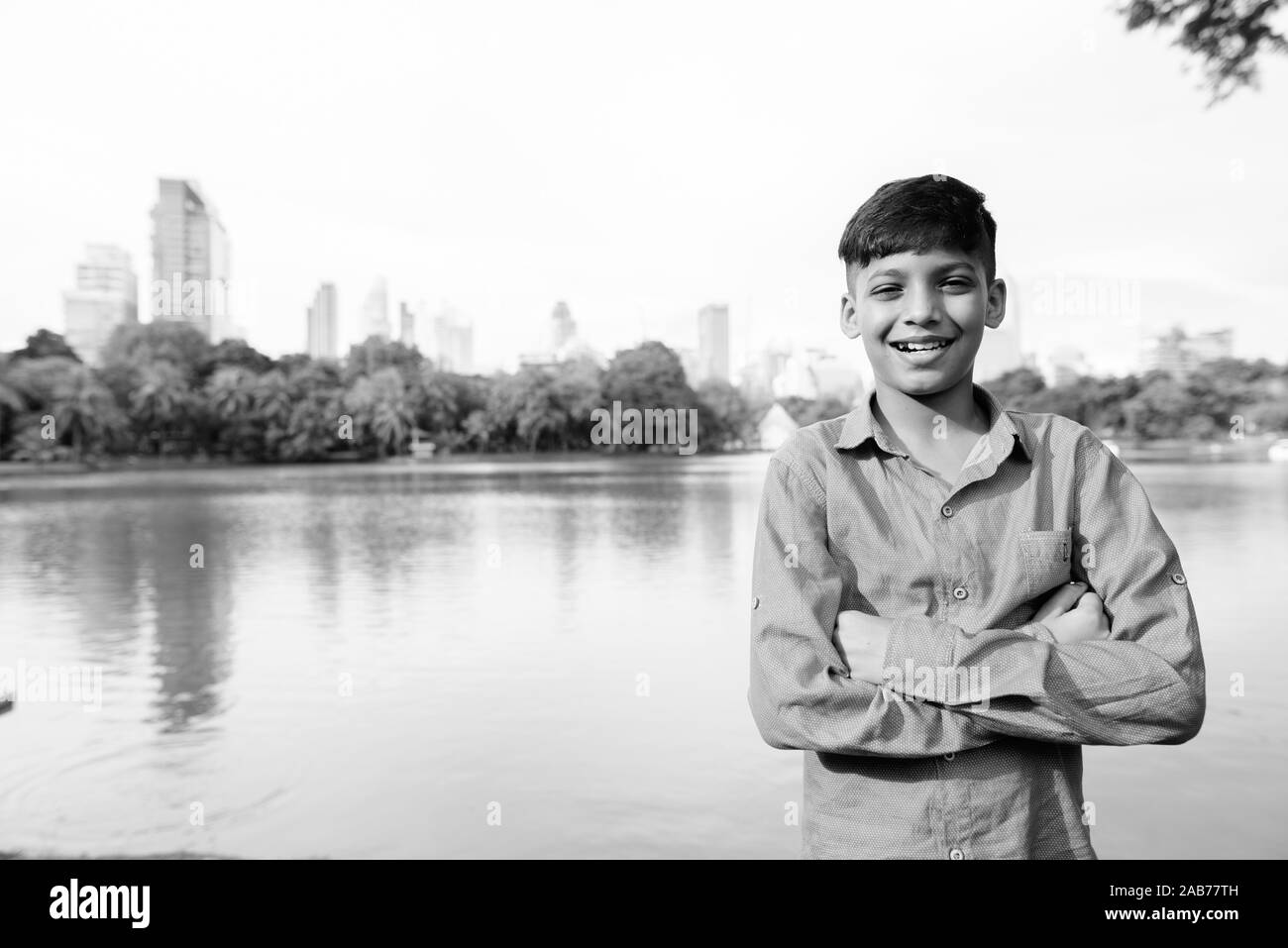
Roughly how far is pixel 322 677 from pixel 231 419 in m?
20.6

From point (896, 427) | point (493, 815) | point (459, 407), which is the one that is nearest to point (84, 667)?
point (493, 815)

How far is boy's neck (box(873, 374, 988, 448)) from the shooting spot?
1.29 metres

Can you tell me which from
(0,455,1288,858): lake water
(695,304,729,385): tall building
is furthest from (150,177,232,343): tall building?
(0,455,1288,858): lake water

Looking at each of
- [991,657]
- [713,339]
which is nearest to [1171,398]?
[713,339]

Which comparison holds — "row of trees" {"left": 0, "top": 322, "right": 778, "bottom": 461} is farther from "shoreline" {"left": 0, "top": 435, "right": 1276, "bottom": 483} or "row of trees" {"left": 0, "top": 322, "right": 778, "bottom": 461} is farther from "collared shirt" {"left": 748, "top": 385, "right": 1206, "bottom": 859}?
"collared shirt" {"left": 748, "top": 385, "right": 1206, "bottom": 859}

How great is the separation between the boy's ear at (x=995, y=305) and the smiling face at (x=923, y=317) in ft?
0.14

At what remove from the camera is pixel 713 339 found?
15211 millimetres

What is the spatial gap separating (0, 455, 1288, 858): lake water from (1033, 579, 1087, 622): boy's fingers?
2.01m

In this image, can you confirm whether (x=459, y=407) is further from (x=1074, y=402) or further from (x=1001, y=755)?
(x=1001, y=755)

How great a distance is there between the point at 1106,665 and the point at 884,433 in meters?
0.36

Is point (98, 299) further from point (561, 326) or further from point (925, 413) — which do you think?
point (925, 413)

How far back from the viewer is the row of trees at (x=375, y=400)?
63.7ft

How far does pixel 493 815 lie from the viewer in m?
3.50
